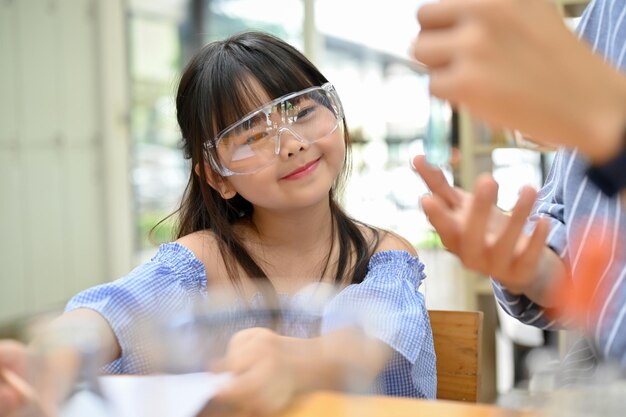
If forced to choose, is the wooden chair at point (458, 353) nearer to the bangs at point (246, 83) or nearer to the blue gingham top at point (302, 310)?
the blue gingham top at point (302, 310)

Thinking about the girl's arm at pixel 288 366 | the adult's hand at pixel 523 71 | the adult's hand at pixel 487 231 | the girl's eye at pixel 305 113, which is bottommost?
the girl's arm at pixel 288 366

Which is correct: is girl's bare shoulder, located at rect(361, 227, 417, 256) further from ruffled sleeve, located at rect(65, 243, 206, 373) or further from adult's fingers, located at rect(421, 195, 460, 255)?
adult's fingers, located at rect(421, 195, 460, 255)

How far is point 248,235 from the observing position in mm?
1382

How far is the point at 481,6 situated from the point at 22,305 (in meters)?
3.93

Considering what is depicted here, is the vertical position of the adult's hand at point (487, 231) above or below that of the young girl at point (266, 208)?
above

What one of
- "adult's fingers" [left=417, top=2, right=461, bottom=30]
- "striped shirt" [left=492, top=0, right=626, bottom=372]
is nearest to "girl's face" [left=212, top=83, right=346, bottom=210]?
"striped shirt" [left=492, top=0, right=626, bottom=372]

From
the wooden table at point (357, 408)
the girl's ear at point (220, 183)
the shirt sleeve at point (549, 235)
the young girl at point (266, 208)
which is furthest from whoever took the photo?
the girl's ear at point (220, 183)

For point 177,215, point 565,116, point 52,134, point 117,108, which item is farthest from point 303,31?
point 565,116

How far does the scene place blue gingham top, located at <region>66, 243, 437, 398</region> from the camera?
57cm

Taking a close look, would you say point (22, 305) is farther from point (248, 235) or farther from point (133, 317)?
point (133, 317)

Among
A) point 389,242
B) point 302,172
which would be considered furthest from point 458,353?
point 302,172

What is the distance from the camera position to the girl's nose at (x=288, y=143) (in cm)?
123

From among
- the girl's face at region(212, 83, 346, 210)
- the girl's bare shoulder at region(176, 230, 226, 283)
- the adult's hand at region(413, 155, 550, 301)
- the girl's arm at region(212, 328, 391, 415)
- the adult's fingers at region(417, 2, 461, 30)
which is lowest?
the girl's bare shoulder at region(176, 230, 226, 283)

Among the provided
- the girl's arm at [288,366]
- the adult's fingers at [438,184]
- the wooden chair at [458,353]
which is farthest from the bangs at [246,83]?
the girl's arm at [288,366]
